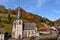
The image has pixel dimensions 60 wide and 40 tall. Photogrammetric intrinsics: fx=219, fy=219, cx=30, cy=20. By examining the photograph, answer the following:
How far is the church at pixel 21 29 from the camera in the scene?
7562 centimetres

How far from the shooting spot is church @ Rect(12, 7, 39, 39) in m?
75.6

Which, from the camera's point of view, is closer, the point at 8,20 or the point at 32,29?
the point at 32,29

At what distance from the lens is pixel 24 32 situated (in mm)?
77875

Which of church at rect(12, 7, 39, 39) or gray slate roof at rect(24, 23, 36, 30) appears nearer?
church at rect(12, 7, 39, 39)

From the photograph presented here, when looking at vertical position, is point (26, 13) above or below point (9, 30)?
above

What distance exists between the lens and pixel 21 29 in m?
76.0

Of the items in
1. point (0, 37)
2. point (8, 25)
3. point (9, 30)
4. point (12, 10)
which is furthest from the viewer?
point (12, 10)

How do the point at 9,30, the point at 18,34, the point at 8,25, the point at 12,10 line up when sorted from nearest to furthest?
1. the point at 18,34
2. the point at 9,30
3. the point at 8,25
4. the point at 12,10

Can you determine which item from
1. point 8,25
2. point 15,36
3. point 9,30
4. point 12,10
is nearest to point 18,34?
point 15,36

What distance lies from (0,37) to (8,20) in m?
27.7

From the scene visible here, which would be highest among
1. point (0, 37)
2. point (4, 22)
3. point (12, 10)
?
point (12, 10)

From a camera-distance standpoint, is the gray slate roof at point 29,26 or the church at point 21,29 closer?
the church at point 21,29

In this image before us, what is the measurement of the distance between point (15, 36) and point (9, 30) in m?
7.49

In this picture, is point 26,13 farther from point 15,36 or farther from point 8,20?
point 15,36
